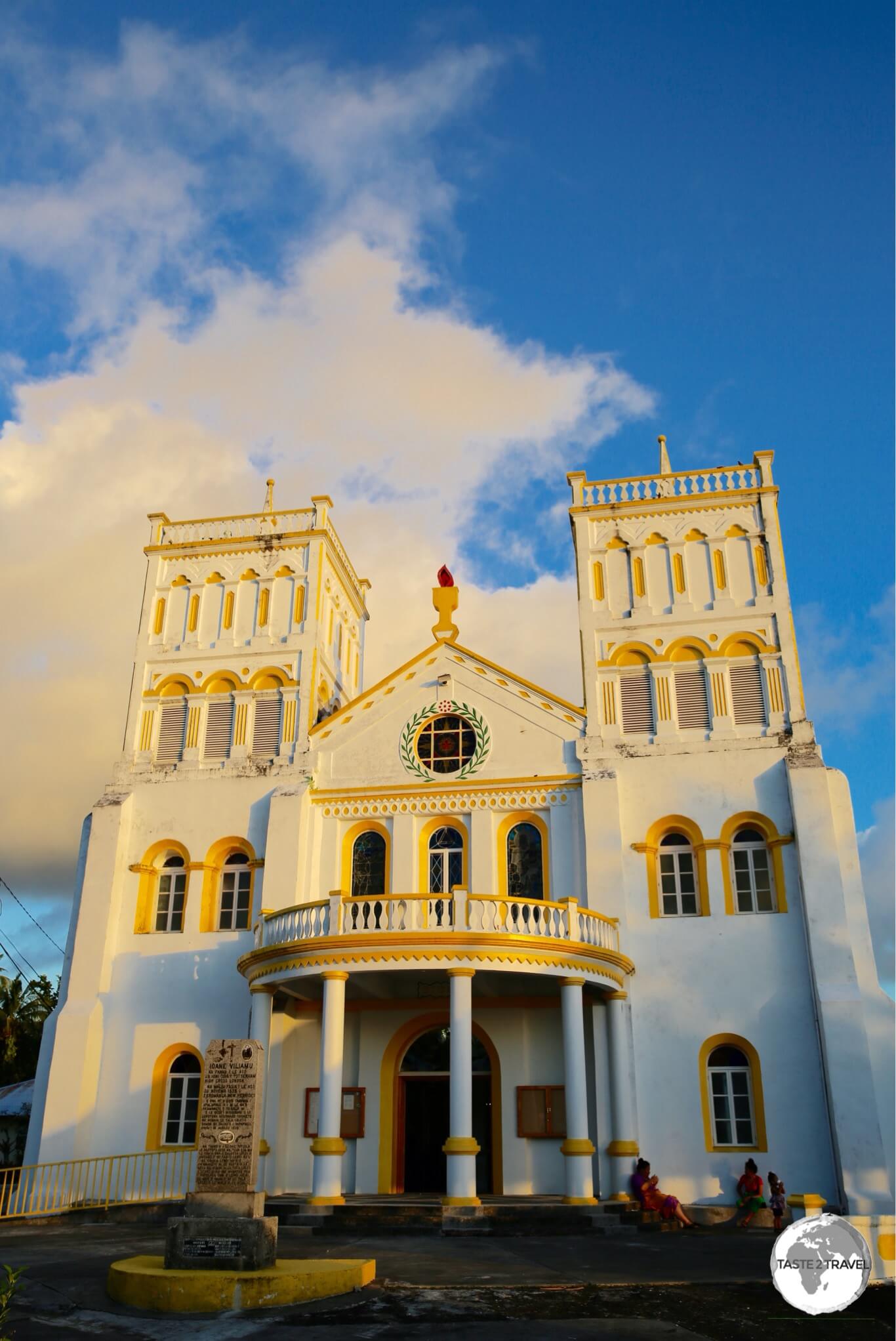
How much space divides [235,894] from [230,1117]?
10802 millimetres

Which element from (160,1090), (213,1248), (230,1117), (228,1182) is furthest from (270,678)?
(213,1248)

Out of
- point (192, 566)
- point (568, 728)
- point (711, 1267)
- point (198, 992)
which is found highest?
point (192, 566)

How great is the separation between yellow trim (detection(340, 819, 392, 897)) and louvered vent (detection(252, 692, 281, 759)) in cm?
254

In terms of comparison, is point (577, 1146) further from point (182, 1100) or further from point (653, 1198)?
point (182, 1100)

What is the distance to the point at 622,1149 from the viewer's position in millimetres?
18156

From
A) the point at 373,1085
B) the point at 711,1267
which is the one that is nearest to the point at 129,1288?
the point at 711,1267

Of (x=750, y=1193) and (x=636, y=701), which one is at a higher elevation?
(x=636, y=701)

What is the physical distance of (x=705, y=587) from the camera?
2300 cm

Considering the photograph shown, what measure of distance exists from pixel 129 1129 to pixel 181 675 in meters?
9.28

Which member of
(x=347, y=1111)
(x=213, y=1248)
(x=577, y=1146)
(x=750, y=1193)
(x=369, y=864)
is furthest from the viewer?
(x=369, y=864)

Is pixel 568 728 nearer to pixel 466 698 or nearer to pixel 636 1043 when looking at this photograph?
pixel 466 698

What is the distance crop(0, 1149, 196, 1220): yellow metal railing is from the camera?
19.4 meters

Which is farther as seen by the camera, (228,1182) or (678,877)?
(678,877)

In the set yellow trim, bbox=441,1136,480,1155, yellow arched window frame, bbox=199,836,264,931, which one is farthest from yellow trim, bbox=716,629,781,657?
yellow trim, bbox=441,1136,480,1155
